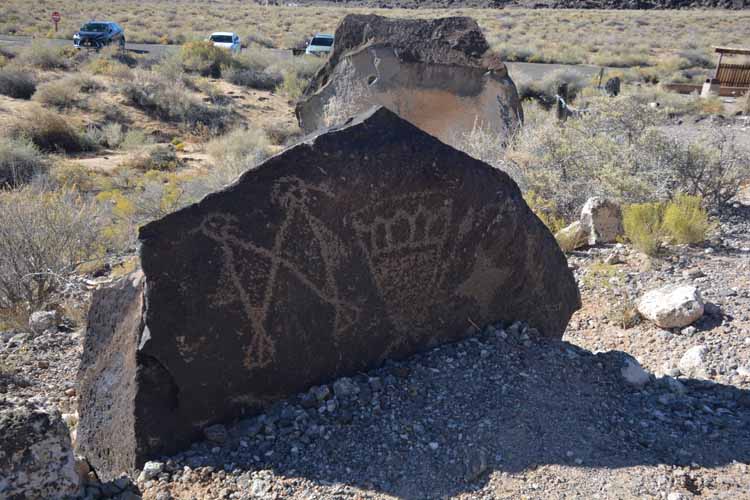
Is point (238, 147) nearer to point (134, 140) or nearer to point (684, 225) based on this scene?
point (134, 140)

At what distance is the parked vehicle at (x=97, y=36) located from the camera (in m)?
23.8

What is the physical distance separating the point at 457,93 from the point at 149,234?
6498mm

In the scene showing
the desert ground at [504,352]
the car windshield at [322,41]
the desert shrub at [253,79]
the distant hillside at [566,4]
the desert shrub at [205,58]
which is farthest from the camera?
the distant hillside at [566,4]

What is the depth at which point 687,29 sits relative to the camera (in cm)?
4103

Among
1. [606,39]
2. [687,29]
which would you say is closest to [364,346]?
[606,39]

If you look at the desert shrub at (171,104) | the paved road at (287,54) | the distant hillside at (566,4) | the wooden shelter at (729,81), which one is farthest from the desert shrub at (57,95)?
the distant hillside at (566,4)

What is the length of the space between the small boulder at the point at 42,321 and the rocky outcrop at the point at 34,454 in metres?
2.20

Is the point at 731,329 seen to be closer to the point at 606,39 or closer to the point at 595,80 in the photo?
the point at 595,80

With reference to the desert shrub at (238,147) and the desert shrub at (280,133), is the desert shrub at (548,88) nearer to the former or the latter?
the desert shrub at (280,133)

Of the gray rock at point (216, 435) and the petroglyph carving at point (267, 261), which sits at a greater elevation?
the petroglyph carving at point (267, 261)

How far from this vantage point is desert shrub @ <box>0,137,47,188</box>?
9.55m

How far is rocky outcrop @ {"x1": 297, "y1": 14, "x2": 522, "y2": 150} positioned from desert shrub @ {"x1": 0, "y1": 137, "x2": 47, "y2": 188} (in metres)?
4.67

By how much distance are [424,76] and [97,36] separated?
19.8m

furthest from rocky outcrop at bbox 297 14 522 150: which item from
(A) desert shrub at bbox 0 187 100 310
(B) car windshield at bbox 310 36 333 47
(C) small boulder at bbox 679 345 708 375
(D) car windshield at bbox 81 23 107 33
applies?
(D) car windshield at bbox 81 23 107 33
